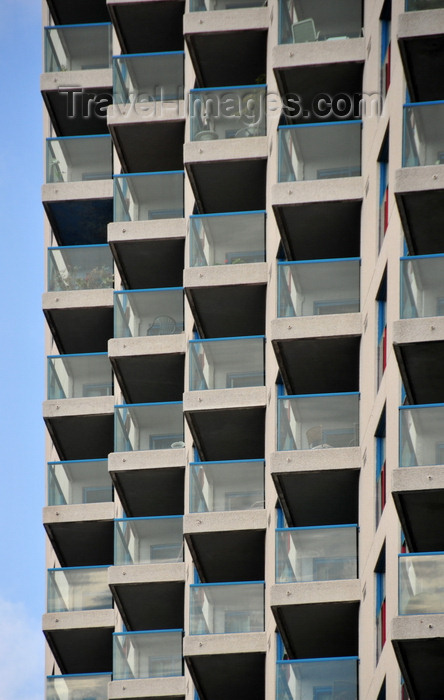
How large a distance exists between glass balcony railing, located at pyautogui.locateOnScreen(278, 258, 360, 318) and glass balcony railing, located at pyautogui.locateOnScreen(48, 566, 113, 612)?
28.4 ft

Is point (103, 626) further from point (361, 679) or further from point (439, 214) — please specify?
point (439, 214)

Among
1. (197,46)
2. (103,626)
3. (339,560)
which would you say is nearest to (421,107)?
(339,560)

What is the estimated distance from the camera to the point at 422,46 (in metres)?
45.0

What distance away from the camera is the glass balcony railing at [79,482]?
57750 millimetres

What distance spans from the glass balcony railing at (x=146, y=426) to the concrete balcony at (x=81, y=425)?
6.38ft

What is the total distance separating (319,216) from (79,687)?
1235cm

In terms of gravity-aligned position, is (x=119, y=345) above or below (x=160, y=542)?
above

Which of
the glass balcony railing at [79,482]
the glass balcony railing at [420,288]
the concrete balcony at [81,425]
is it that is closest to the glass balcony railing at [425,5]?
the glass balcony railing at [420,288]

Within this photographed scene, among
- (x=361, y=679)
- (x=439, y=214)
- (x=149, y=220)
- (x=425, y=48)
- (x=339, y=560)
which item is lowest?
(x=361, y=679)

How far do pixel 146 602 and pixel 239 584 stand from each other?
6.12 metres

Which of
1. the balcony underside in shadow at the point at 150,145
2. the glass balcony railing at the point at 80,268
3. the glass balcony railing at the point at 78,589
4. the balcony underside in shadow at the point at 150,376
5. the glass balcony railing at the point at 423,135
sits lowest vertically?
the glass balcony railing at the point at 78,589

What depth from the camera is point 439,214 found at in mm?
44344

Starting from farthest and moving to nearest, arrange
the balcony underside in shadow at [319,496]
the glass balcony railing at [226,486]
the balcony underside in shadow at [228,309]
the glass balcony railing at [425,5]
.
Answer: the balcony underside in shadow at [228,309], the glass balcony railing at [226,486], the balcony underside in shadow at [319,496], the glass balcony railing at [425,5]

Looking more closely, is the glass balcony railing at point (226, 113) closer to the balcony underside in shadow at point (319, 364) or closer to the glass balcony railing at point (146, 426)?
the glass balcony railing at point (146, 426)
